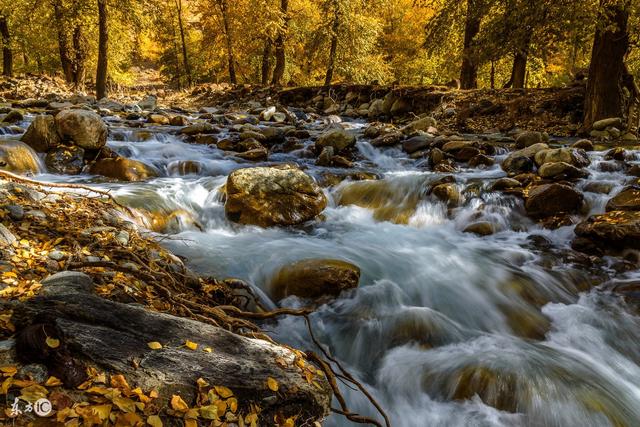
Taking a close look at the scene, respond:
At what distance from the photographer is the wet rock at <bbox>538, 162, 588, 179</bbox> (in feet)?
24.8

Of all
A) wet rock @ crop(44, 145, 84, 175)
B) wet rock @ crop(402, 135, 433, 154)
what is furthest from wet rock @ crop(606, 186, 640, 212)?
wet rock @ crop(44, 145, 84, 175)

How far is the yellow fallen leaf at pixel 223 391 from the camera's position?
2.08 meters

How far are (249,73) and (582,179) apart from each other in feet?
97.6

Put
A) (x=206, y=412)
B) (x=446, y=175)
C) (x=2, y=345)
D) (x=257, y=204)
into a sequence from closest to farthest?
(x=2, y=345), (x=206, y=412), (x=257, y=204), (x=446, y=175)

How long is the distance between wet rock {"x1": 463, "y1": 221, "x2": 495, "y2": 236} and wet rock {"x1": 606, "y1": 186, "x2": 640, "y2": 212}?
70.0 inches

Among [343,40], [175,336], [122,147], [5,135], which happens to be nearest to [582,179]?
[175,336]

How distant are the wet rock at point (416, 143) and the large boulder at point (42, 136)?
25.8 feet

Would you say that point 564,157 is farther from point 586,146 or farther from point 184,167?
point 184,167

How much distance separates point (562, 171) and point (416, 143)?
3.91 metres

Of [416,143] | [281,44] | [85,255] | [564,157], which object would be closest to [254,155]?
[416,143]

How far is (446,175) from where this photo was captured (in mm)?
8062

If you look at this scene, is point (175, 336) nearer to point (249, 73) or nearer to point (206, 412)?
point (206, 412)

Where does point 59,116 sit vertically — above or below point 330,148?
above

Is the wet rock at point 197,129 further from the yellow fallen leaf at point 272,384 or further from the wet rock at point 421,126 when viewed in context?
the yellow fallen leaf at point 272,384
